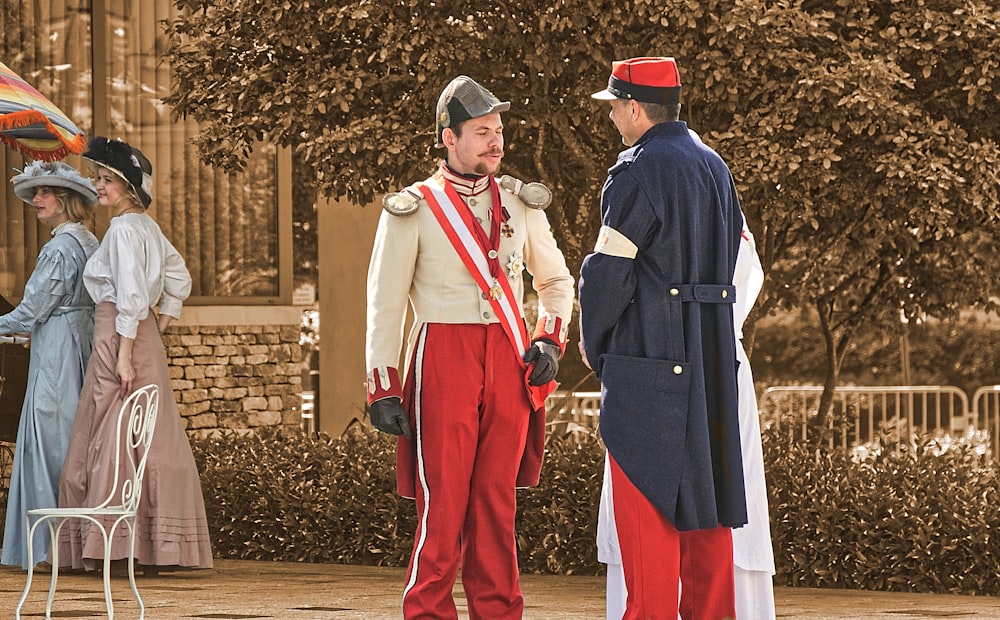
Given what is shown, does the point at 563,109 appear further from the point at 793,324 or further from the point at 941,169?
the point at 793,324

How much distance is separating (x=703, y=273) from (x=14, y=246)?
7.87m

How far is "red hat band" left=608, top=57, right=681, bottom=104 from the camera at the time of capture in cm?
479

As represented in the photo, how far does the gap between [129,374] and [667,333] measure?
3.68 meters

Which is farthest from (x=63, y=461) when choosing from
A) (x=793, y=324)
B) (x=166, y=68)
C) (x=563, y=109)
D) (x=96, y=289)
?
(x=793, y=324)

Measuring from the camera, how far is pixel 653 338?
4.67 metres

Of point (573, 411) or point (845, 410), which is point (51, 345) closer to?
point (573, 411)

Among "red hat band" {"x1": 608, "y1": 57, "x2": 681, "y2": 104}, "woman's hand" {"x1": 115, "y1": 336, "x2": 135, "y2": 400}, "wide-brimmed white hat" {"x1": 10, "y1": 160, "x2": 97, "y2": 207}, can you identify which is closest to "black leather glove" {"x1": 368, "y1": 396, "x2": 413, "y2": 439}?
"red hat band" {"x1": 608, "y1": 57, "x2": 681, "y2": 104}

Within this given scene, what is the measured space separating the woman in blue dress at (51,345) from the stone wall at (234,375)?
3.78 metres

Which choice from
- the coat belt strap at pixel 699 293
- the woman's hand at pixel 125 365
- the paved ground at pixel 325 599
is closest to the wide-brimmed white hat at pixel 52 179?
the woman's hand at pixel 125 365

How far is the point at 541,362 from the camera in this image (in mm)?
5184

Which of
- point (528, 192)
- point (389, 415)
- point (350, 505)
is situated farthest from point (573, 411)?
point (389, 415)

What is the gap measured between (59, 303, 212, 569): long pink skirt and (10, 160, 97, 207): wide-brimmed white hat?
63cm

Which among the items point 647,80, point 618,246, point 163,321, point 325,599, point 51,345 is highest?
point 647,80

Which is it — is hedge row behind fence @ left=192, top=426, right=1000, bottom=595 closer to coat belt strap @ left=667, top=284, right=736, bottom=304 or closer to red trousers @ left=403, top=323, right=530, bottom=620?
red trousers @ left=403, top=323, right=530, bottom=620
